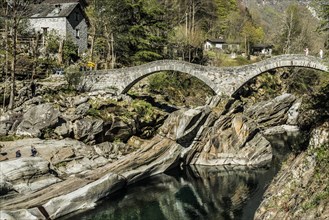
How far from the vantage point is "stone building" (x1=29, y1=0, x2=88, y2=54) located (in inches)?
2227

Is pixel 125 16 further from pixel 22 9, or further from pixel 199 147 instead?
pixel 199 147

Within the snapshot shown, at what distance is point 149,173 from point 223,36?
66269 mm

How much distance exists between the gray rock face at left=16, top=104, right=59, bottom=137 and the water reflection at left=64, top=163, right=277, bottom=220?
32.1 ft

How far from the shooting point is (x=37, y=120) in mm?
35469

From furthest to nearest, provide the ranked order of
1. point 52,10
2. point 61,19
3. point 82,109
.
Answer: point 52,10 < point 61,19 < point 82,109

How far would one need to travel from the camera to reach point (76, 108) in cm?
3856

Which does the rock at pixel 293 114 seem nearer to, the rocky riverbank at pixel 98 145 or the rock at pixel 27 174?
the rocky riverbank at pixel 98 145

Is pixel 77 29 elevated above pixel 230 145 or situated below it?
above

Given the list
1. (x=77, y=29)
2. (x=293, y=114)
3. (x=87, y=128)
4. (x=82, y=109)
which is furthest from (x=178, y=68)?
(x=77, y=29)

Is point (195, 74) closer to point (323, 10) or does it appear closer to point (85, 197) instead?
point (85, 197)

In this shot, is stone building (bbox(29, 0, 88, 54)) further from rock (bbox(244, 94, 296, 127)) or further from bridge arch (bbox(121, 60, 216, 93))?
rock (bbox(244, 94, 296, 127))

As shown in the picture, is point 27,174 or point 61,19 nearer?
point 27,174

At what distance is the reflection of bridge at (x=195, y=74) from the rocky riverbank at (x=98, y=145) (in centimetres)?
238

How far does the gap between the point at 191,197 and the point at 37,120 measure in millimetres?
15510
